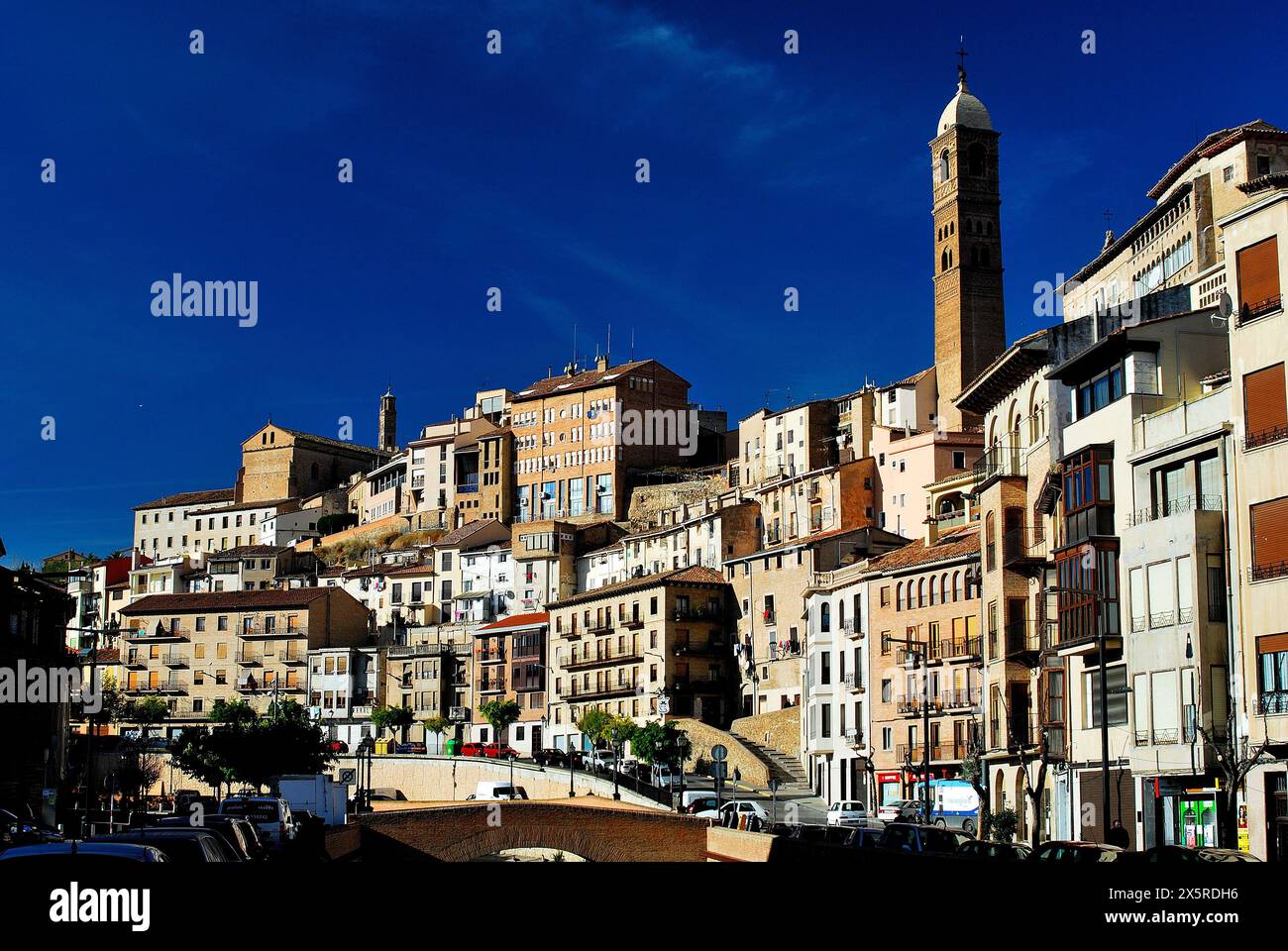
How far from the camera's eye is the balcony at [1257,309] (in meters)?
47.0

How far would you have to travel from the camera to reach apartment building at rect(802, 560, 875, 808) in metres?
88.9

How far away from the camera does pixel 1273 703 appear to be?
1806 inches

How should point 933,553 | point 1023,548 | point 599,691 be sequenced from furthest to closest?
point 599,691, point 933,553, point 1023,548

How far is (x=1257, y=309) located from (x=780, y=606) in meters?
65.4

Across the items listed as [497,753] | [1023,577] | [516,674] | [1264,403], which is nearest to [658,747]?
[497,753]

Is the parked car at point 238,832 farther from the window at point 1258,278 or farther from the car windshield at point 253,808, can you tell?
the window at point 1258,278

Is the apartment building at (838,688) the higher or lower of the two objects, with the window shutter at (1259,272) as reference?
lower

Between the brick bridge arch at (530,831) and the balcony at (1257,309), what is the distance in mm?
27155

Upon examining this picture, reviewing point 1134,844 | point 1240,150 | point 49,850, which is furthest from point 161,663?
point 49,850

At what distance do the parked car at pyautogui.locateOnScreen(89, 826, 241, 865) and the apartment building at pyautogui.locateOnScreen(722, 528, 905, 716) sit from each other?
78.7 m

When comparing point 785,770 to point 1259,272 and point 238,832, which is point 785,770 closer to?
point 1259,272

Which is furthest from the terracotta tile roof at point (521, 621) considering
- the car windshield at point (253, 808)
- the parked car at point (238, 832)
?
the parked car at point (238, 832)

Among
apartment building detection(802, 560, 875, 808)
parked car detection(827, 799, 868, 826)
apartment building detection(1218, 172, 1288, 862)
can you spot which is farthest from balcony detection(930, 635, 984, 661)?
apartment building detection(1218, 172, 1288, 862)
